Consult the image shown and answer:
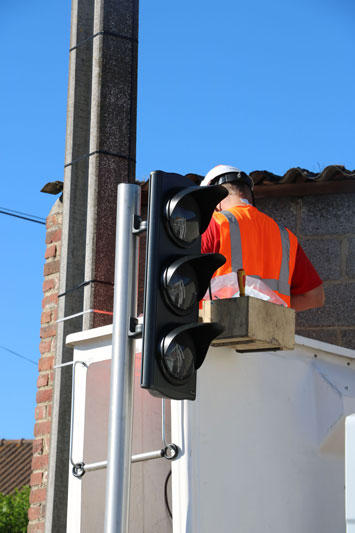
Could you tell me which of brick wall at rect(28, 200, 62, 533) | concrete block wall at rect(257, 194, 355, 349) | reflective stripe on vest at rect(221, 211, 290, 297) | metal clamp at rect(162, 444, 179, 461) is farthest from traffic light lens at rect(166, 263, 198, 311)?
concrete block wall at rect(257, 194, 355, 349)

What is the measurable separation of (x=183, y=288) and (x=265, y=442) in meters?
1.07

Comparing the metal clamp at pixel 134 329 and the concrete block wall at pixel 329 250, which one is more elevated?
the concrete block wall at pixel 329 250

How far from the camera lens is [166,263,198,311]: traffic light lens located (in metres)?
3.14

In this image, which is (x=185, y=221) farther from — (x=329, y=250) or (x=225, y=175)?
(x=329, y=250)

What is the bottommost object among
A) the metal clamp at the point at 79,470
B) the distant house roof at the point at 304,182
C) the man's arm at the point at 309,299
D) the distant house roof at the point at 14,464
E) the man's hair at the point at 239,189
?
the metal clamp at the point at 79,470

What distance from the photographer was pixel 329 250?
632 centimetres

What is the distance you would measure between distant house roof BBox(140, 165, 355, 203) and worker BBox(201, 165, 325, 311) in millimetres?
1558

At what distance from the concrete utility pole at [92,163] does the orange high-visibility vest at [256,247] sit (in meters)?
0.75

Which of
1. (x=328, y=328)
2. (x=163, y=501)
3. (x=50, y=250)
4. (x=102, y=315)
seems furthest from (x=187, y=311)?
(x=50, y=250)

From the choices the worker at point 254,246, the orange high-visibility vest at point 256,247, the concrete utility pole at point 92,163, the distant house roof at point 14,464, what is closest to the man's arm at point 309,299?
the worker at point 254,246

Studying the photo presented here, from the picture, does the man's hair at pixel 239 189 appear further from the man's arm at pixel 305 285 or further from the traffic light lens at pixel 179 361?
the traffic light lens at pixel 179 361

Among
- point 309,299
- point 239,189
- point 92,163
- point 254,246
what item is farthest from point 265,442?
point 92,163

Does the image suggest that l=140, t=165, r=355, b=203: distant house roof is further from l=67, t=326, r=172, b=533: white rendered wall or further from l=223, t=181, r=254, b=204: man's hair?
l=67, t=326, r=172, b=533: white rendered wall

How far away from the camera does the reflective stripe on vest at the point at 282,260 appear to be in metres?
4.30
